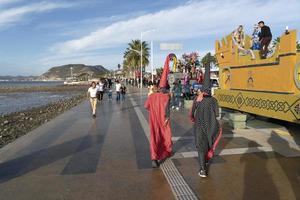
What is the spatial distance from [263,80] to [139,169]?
630 centimetres

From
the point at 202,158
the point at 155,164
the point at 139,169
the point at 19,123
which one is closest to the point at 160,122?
the point at 155,164

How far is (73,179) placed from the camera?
652 centimetres

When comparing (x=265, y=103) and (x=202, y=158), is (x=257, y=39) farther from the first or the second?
(x=202, y=158)

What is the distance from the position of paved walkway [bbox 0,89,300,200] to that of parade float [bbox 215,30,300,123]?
0.90 metres

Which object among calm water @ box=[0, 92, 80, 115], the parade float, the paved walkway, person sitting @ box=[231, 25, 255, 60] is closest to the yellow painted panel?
the parade float

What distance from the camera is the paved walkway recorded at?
575 cm

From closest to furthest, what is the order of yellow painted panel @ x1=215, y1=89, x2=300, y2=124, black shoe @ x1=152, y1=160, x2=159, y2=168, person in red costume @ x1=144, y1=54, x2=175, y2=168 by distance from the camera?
black shoe @ x1=152, y1=160, x2=159, y2=168
person in red costume @ x1=144, y1=54, x2=175, y2=168
yellow painted panel @ x1=215, y1=89, x2=300, y2=124

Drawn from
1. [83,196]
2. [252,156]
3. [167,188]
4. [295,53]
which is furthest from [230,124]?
[83,196]

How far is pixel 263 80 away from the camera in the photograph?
11.9m

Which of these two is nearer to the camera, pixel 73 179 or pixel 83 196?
pixel 83 196

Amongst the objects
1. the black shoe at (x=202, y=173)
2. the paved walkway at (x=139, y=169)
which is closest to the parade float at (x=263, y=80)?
the paved walkway at (x=139, y=169)

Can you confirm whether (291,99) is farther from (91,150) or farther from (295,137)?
(91,150)

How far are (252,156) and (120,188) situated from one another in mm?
3091

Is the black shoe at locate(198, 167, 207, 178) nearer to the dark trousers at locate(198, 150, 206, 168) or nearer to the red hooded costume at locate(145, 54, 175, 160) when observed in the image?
the dark trousers at locate(198, 150, 206, 168)
